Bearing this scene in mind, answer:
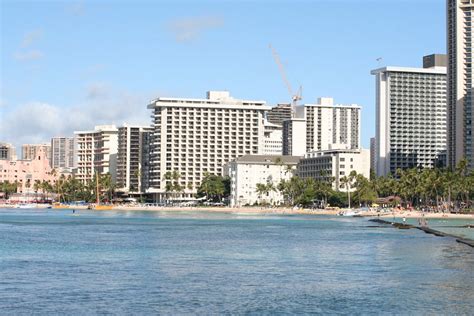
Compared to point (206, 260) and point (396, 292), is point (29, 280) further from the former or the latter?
point (396, 292)

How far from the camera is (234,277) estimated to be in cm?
6362

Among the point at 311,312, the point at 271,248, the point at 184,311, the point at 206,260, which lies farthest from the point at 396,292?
the point at 271,248

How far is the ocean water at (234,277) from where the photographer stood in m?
50.1

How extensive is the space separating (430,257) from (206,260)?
72.3 ft

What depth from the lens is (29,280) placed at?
60.9 m

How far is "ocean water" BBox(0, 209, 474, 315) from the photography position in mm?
50125

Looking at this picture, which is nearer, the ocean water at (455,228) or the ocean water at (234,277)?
the ocean water at (234,277)

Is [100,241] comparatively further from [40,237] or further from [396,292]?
[396,292]

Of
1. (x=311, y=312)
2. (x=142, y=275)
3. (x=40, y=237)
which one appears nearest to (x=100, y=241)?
(x=40, y=237)

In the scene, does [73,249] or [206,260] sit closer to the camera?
[206,260]

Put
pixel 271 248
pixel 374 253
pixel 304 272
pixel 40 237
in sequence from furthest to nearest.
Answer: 1. pixel 40 237
2. pixel 271 248
3. pixel 374 253
4. pixel 304 272

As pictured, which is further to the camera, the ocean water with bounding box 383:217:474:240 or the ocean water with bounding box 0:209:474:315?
the ocean water with bounding box 383:217:474:240

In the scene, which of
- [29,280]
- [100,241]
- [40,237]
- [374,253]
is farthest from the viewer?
[40,237]

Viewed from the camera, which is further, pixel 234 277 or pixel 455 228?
pixel 455 228
